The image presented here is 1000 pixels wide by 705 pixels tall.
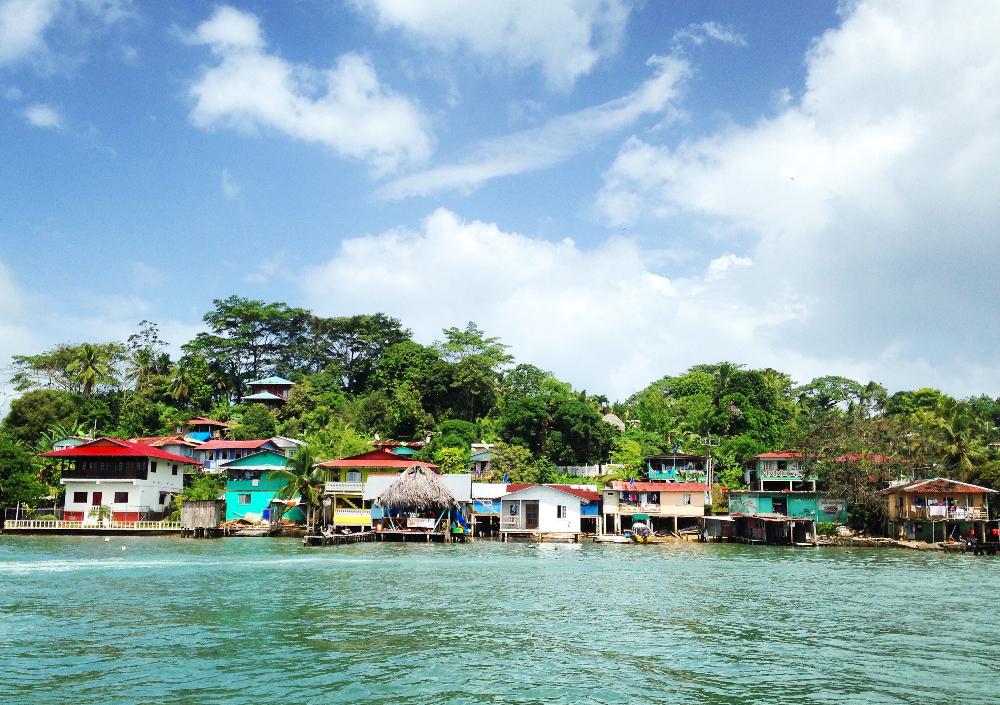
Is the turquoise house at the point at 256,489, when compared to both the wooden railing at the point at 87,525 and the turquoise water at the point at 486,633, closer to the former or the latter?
the wooden railing at the point at 87,525

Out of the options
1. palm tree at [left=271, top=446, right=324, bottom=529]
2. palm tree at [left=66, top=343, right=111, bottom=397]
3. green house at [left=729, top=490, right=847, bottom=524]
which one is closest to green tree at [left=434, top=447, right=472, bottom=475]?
palm tree at [left=271, top=446, right=324, bottom=529]

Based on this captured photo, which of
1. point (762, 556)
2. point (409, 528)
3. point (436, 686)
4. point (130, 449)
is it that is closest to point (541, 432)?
point (409, 528)

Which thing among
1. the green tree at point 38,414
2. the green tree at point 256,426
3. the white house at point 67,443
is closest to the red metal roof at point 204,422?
the green tree at point 256,426

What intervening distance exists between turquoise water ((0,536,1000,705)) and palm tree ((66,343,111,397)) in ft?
142

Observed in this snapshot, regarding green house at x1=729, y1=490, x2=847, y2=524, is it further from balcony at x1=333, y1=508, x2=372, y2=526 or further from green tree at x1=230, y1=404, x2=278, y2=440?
green tree at x1=230, y1=404, x2=278, y2=440

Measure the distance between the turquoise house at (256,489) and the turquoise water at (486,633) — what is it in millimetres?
21910

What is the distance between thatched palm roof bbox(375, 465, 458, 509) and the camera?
48531mm

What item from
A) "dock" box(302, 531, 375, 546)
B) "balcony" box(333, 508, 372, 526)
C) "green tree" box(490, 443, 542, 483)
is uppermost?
"green tree" box(490, 443, 542, 483)

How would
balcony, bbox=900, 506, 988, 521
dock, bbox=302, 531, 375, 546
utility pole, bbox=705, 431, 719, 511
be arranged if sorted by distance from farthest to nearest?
utility pole, bbox=705, 431, 719, 511
balcony, bbox=900, 506, 988, 521
dock, bbox=302, 531, 375, 546

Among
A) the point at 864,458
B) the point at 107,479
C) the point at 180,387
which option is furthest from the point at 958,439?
the point at 180,387

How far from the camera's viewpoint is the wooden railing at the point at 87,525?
50531mm

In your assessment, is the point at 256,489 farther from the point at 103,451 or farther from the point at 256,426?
the point at 256,426

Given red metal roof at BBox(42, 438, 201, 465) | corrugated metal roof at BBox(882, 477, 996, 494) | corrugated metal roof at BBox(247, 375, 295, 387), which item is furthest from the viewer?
corrugated metal roof at BBox(247, 375, 295, 387)

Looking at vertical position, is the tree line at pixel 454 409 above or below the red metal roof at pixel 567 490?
above
